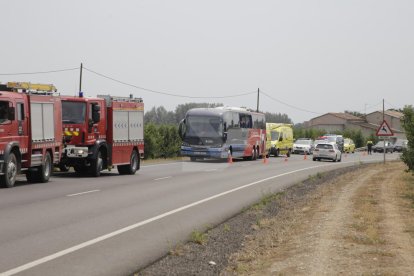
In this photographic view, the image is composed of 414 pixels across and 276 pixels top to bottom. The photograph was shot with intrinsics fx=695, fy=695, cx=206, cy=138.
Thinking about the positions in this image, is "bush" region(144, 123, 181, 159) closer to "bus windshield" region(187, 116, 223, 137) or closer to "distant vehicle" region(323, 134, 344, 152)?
"bus windshield" region(187, 116, 223, 137)

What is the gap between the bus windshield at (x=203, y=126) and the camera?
141 feet

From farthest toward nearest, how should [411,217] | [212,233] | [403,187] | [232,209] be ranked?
1. [403,187]
2. [232,209]
3. [411,217]
4. [212,233]

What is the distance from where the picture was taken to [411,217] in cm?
1463

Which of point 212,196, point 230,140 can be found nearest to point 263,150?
point 230,140

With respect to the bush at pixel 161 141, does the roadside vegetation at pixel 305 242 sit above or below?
below

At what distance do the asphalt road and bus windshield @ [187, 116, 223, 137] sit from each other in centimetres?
1802

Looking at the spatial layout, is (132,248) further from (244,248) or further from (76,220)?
(76,220)

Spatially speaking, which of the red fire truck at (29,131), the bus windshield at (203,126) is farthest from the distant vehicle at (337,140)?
the red fire truck at (29,131)

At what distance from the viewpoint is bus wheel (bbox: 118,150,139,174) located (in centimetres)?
2875

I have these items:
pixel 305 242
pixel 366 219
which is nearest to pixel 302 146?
pixel 366 219

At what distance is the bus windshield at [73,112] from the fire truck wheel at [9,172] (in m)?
5.06

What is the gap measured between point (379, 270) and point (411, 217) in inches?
260

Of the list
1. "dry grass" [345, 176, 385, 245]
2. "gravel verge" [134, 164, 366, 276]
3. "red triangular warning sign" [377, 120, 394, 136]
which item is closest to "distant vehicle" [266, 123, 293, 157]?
"red triangular warning sign" [377, 120, 394, 136]

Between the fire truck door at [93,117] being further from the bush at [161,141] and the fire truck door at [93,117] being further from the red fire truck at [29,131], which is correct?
the bush at [161,141]
